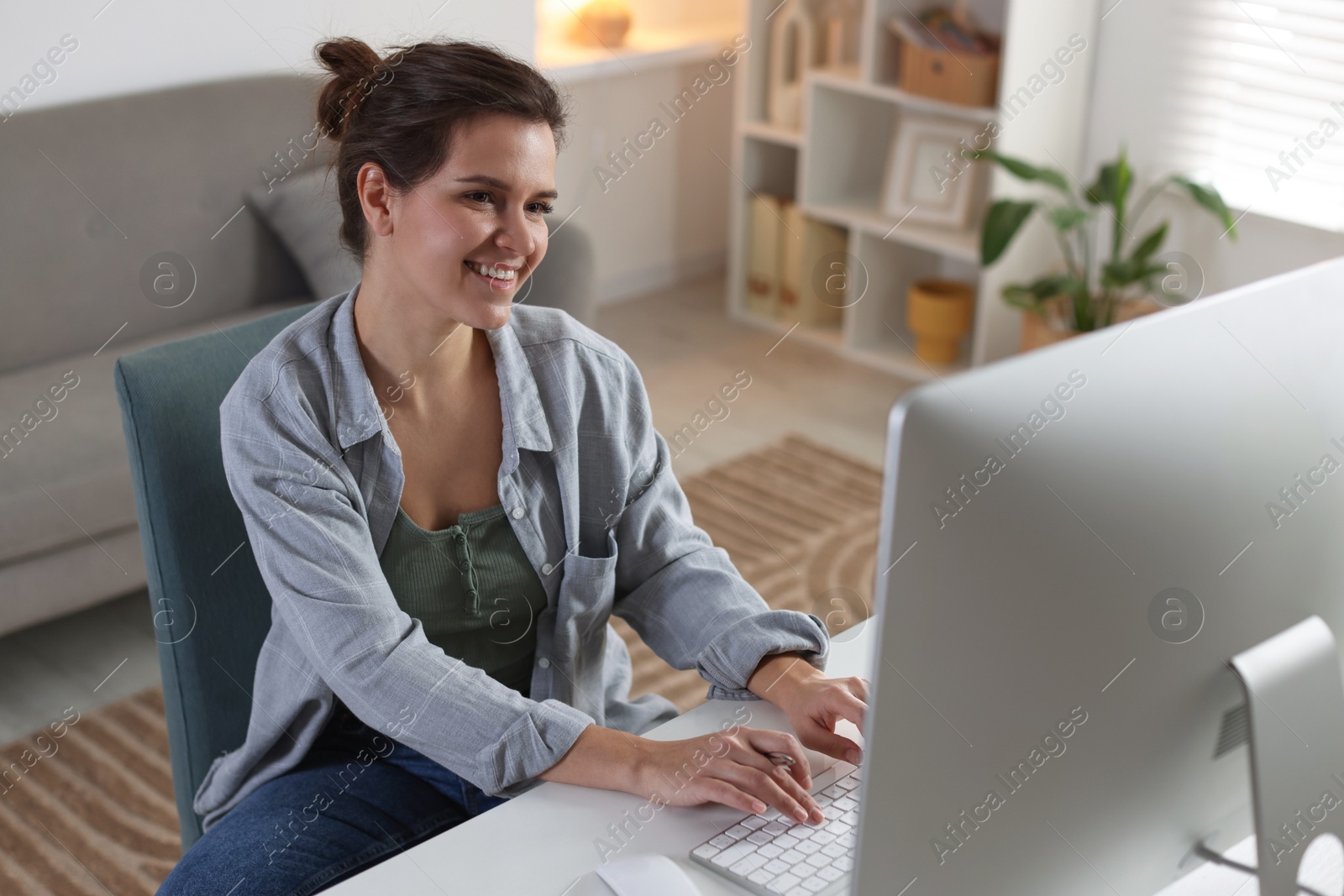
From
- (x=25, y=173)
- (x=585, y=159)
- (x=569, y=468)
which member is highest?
(x=569, y=468)

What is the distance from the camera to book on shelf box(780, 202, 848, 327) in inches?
167

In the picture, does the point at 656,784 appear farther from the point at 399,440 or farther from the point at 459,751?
the point at 399,440

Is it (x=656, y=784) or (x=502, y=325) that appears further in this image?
(x=502, y=325)

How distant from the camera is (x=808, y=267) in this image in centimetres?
428

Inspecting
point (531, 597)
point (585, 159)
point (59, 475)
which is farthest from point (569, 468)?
point (585, 159)

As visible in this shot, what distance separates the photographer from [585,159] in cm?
432

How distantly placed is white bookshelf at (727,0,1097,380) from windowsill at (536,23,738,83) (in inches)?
9.1

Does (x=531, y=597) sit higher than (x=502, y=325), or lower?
lower

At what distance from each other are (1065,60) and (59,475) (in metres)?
2.77

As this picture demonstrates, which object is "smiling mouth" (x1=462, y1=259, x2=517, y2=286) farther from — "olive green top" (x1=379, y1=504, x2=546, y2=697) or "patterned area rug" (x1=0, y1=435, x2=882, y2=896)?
"patterned area rug" (x1=0, y1=435, x2=882, y2=896)

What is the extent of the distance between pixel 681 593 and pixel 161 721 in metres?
1.45

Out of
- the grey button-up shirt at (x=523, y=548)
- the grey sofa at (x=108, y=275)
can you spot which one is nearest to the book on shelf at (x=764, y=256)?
the grey sofa at (x=108, y=275)

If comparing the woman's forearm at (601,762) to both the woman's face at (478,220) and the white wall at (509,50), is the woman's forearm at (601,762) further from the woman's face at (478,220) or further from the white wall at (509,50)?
the white wall at (509,50)

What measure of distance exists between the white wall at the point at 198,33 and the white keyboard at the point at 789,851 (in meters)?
2.23
